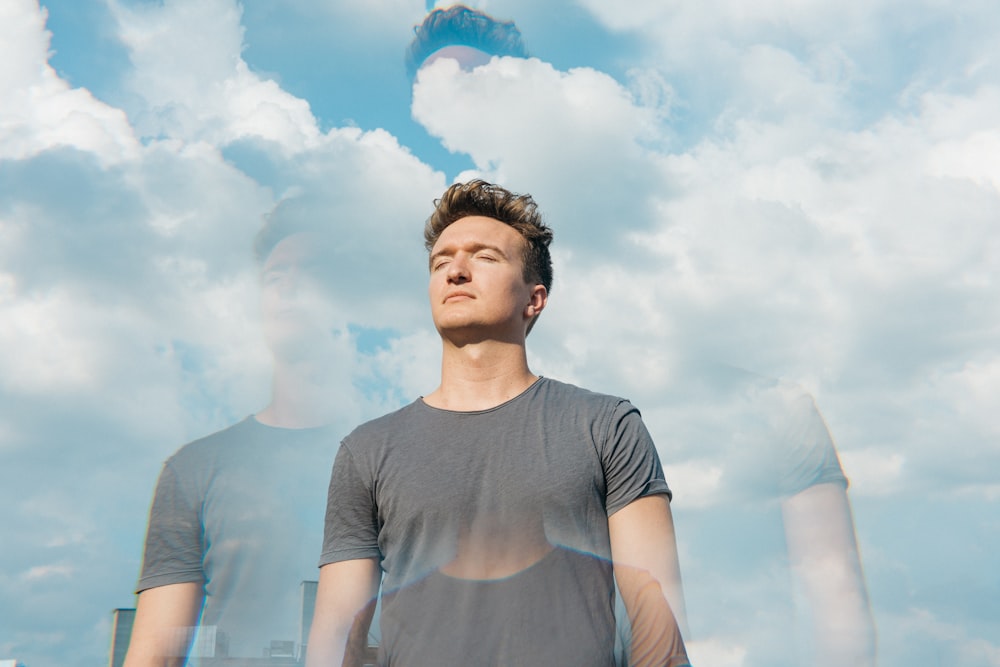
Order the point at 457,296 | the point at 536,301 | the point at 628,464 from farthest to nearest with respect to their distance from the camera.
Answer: the point at 536,301, the point at 457,296, the point at 628,464

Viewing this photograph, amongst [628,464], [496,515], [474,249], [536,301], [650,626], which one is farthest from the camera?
[536,301]

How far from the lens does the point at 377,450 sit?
3455mm

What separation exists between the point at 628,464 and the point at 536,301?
1011 mm

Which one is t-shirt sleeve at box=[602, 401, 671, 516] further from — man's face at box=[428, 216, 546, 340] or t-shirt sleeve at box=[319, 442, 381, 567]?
t-shirt sleeve at box=[319, 442, 381, 567]

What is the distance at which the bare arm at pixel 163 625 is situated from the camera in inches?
135

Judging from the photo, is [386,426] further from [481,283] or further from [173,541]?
[173,541]

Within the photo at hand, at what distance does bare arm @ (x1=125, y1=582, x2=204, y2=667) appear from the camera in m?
→ 3.44

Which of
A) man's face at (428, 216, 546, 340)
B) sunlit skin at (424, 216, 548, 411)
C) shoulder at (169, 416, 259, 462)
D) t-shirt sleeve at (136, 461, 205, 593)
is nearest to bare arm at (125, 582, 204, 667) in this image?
t-shirt sleeve at (136, 461, 205, 593)

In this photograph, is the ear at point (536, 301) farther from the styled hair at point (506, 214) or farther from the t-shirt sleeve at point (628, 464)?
the t-shirt sleeve at point (628, 464)

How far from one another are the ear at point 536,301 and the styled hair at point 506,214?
3cm

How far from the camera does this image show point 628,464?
3.17 m

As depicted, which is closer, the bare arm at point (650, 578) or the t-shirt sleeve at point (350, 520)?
the bare arm at point (650, 578)

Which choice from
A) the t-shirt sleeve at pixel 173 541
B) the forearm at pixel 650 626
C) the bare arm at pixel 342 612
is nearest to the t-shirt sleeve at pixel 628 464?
the forearm at pixel 650 626

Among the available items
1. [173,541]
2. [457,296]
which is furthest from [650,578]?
[173,541]
